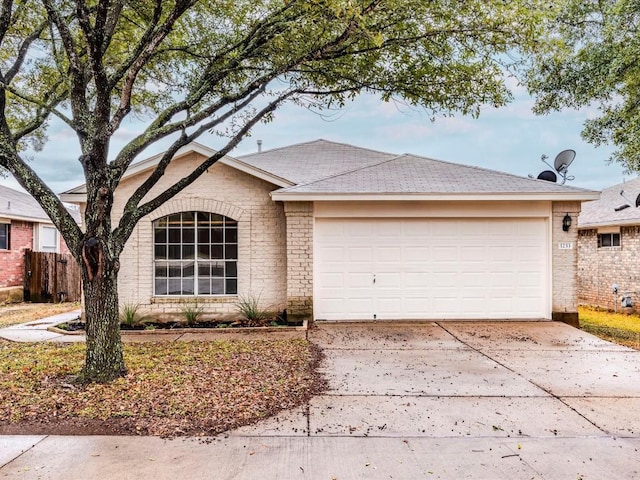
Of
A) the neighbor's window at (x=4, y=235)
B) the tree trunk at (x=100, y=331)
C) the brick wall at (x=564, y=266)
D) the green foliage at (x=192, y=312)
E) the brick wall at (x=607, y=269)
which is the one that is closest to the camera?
the tree trunk at (x=100, y=331)

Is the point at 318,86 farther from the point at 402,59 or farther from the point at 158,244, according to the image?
the point at 158,244

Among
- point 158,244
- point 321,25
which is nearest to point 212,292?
point 158,244

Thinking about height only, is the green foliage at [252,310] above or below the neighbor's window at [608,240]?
below

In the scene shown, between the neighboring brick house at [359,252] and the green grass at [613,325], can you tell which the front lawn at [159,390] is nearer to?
the neighboring brick house at [359,252]

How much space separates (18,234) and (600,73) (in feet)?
66.2

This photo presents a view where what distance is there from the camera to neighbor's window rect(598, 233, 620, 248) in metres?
14.5

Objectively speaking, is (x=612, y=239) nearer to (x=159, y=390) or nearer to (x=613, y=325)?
(x=613, y=325)

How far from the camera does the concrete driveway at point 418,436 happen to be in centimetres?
363

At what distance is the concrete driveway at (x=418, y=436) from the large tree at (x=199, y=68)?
7.04ft

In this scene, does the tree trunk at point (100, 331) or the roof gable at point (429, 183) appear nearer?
the tree trunk at point (100, 331)

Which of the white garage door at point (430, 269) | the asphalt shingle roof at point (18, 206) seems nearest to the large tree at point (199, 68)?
the white garage door at point (430, 269)

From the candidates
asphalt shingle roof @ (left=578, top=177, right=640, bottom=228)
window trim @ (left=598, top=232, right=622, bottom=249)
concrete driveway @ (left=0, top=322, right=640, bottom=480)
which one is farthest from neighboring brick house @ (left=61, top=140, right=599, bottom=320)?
window trim @ (left=598, top=232, right=622, bottom=249)

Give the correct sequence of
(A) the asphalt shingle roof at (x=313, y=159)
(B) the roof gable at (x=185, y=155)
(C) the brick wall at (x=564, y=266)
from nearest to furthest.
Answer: (B) the roof gable at (x=185, y=155) → (C) the brick wall at (x=564, y=266) → (A) the asphalt shingle roof at (x=313, y=159)

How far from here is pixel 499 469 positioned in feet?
12.0
